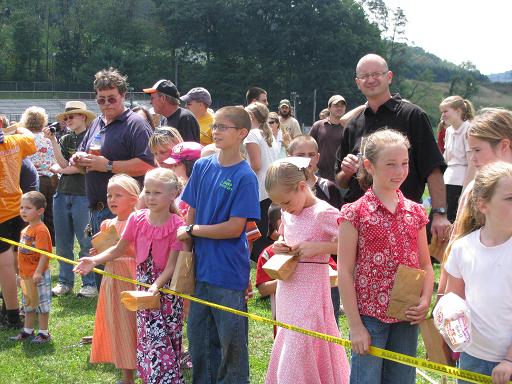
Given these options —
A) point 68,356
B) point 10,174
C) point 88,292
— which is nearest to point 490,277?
point 68,356

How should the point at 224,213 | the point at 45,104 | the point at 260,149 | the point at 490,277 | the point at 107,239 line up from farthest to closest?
the point at 45,104
the point at 260,149
the point at 107,239
the point at 224,213
the point at 490,277

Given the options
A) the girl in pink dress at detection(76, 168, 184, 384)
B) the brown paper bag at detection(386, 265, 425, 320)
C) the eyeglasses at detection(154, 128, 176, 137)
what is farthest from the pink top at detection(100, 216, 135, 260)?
the brown paper bag at detection(386, 265, 425, 320)

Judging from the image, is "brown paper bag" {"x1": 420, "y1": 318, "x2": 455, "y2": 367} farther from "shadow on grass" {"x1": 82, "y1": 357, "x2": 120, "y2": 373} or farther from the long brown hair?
the long brown hair

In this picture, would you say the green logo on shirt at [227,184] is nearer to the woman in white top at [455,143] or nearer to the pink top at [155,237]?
the pink top at [155,237]

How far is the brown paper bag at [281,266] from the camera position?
3959 millimetres

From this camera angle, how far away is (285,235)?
14.2ft

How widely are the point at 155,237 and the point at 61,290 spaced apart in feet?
12.5

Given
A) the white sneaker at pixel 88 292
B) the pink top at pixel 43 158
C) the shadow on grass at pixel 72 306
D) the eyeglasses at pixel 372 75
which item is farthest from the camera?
the pink top at pixel 43 158

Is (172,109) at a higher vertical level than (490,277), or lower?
higher

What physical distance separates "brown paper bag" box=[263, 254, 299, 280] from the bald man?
2.80 feet

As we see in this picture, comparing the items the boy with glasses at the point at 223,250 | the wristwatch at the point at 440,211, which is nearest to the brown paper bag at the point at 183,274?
the boy with glasses at the point at 223,250

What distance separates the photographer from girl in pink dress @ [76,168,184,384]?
4.78 m

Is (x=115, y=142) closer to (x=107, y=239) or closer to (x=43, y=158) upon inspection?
(x=107, y=239)

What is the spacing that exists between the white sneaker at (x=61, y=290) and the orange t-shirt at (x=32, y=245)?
170 centimetres
